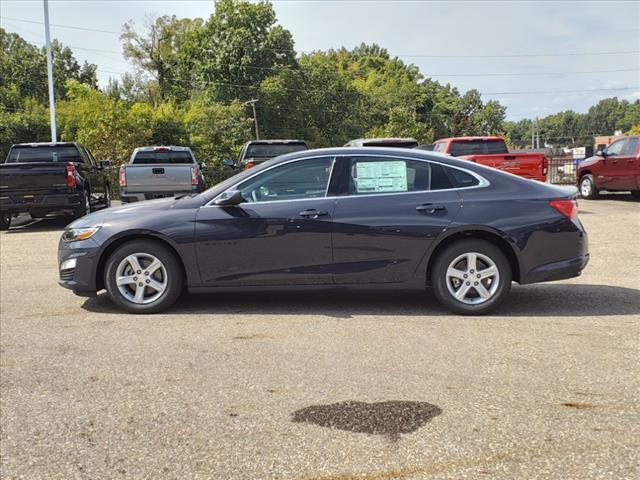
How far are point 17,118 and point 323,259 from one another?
39.1 metres

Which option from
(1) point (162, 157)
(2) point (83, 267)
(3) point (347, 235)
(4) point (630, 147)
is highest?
(1) point (162, 157)

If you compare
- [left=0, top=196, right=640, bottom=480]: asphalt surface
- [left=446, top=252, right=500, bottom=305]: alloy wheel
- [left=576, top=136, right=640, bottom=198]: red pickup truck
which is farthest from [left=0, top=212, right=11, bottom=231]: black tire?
[left=576, top=136, right=640, bottom=198]: red pickup truck

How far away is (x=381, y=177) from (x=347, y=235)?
66 centimetres

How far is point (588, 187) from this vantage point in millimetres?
18453

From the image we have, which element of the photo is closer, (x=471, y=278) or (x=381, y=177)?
(x=471, y=278)

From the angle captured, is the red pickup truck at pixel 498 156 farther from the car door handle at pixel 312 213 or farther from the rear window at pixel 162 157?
the car door handle at pixel 312 213

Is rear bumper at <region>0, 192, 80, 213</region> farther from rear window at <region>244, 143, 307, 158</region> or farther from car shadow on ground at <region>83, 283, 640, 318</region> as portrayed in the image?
car shadow on ground at <region>83, 283, 640, 318</region>

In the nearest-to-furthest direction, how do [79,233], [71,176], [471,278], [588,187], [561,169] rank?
1. [471,278]
2. [79,233]
3. [71,176]
4. [588,187]
5. [561,169]

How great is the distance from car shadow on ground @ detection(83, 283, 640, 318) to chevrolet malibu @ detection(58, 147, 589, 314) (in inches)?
11.7

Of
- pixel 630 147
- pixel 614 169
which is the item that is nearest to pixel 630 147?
pixel 630 147

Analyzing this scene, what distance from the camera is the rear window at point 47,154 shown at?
51.3 ft

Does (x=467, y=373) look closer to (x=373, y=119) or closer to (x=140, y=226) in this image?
(x=140, y=226)

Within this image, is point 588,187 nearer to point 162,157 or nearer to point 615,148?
point 615,148

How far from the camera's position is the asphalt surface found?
310 cm
